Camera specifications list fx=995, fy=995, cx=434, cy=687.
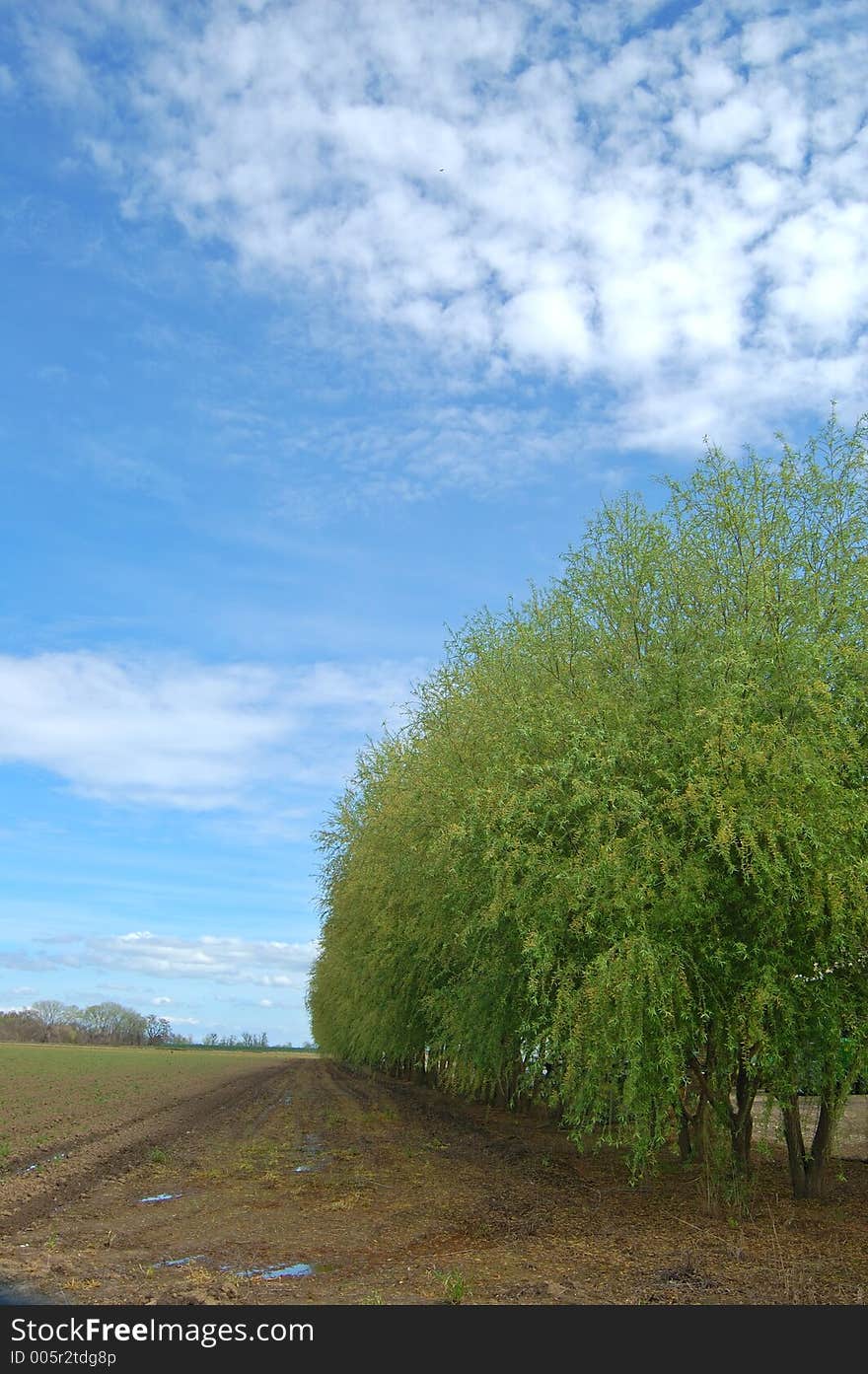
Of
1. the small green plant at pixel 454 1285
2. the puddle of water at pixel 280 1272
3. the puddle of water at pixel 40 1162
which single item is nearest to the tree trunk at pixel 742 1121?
the small green plant at pixel 454 1285

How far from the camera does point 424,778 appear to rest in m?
18.5

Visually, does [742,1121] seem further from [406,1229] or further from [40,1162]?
[40,1162]

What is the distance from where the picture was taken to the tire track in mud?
14.6 meters

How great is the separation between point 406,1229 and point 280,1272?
3193mm

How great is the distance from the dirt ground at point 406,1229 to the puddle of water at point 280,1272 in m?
0.06

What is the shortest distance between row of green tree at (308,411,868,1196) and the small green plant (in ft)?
10.4

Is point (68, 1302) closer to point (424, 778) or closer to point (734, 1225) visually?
point (734, 1225)

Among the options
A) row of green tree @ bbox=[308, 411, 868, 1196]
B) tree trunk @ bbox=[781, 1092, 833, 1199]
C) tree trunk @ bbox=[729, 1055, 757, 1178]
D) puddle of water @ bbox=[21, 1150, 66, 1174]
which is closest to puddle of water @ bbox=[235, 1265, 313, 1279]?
row of green tree @ bbox=[308, 411, 868, 1196]

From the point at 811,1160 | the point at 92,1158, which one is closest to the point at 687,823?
the point at 811,1160

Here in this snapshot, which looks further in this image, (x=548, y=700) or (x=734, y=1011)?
(x=548, y=700)

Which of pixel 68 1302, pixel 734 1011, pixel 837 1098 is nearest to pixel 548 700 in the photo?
pixel 734 1011

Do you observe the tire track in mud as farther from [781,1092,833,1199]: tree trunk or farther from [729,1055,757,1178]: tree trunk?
[781,1092,833,1199]: tree trunk

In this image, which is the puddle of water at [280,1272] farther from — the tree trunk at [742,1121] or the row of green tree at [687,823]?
the tree trunk at [742,1121]

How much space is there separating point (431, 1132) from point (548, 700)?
1700 cm
